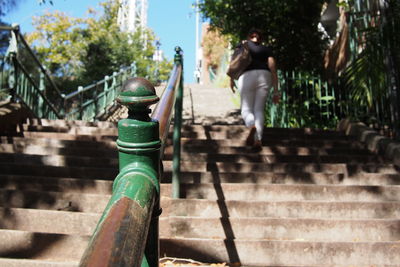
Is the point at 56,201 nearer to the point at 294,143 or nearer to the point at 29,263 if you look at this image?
the point at 29,263

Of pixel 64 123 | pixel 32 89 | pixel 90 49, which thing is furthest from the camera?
pixel 90 49

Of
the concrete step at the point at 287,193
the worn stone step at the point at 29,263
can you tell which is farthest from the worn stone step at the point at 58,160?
the worn stone step at the point at 29,263

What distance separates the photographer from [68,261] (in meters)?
2.56

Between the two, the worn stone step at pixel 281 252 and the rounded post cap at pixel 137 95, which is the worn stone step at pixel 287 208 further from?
the rounded post cap at pixel 137 95

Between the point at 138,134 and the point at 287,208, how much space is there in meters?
2.59

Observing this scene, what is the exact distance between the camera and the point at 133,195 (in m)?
0.94

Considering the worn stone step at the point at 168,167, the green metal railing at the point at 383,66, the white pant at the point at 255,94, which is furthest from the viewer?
the green metal railing at the point at 383,66

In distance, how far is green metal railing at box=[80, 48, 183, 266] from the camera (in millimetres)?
747

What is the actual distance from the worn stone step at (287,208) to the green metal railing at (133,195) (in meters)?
2.17

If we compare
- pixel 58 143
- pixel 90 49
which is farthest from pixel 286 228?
pixel 90 49

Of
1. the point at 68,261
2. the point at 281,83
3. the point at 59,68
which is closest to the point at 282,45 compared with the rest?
the point at 281,83

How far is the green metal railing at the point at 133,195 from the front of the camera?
75cm

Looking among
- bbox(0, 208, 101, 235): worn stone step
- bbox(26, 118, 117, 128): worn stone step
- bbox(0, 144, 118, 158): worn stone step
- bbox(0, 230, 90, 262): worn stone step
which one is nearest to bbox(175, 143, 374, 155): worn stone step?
bbox(0, 144, 118, 158): worn stone step

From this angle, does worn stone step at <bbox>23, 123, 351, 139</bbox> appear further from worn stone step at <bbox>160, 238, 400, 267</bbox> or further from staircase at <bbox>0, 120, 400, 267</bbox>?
worn stone step at <bbox>160, 238, 400, 267</bbox>
